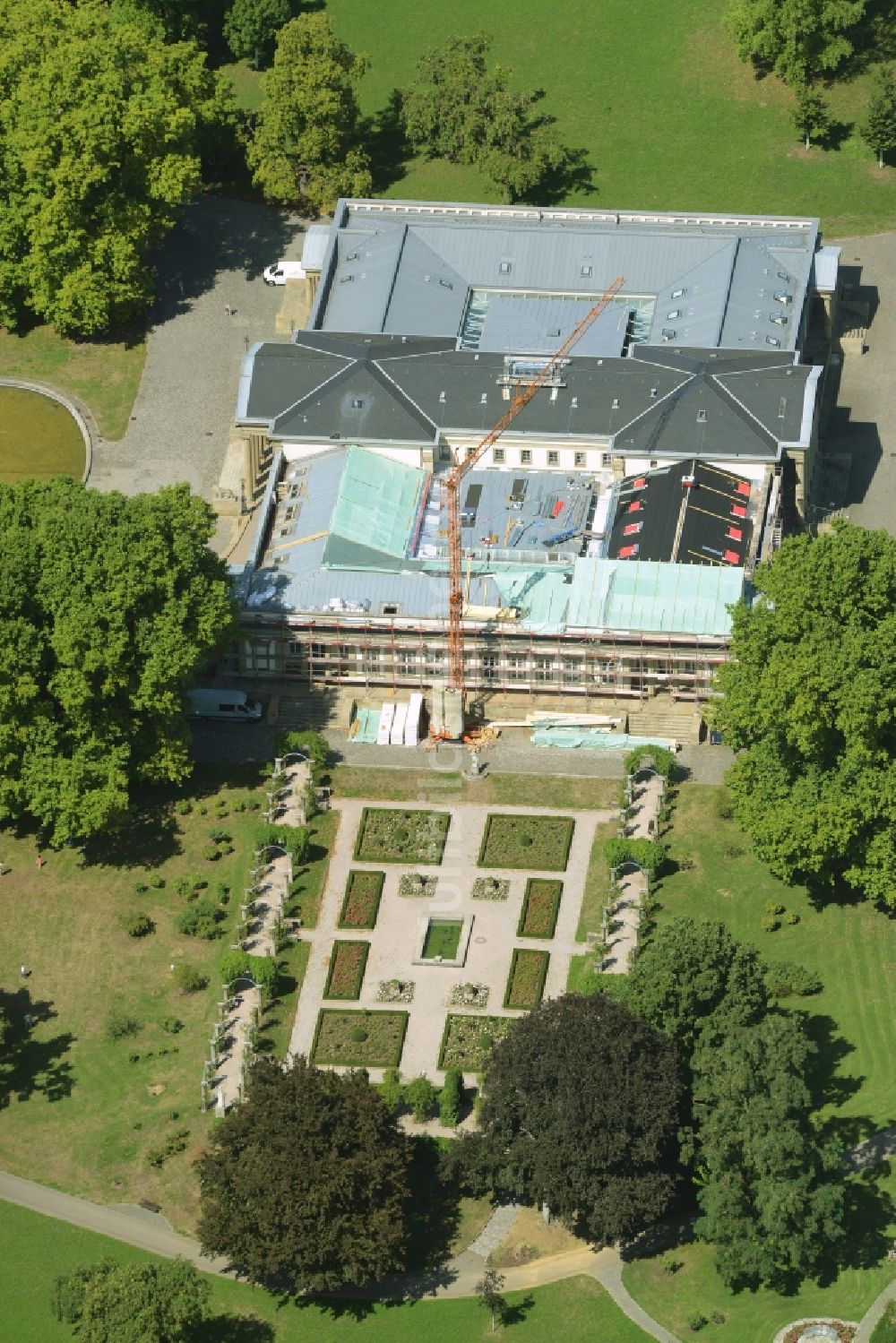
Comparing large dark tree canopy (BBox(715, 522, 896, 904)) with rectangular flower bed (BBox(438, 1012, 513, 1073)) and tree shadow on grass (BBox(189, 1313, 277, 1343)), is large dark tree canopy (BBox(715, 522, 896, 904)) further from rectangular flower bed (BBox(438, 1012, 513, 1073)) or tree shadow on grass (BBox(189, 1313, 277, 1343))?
tree shadow on grass (BBox(189, 1313, 277, 1343))

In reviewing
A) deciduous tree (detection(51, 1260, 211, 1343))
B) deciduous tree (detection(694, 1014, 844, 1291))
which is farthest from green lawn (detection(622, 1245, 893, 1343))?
deciduous tree (detection(51, 1260, 211, 1343))

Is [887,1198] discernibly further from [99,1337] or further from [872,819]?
[99,1337]

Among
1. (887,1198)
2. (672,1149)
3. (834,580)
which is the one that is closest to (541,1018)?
(672,1149)

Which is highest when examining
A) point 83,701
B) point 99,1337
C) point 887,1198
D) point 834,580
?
point 834,580

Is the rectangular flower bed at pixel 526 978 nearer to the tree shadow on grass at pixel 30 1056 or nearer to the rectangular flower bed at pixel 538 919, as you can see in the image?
the rectangular flower bed at pixel 538 919

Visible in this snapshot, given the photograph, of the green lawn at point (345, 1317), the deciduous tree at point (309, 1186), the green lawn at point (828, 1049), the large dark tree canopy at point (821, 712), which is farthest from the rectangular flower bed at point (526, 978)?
the green lawn at point (345, 1317)

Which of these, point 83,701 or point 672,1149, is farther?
point 83,701
